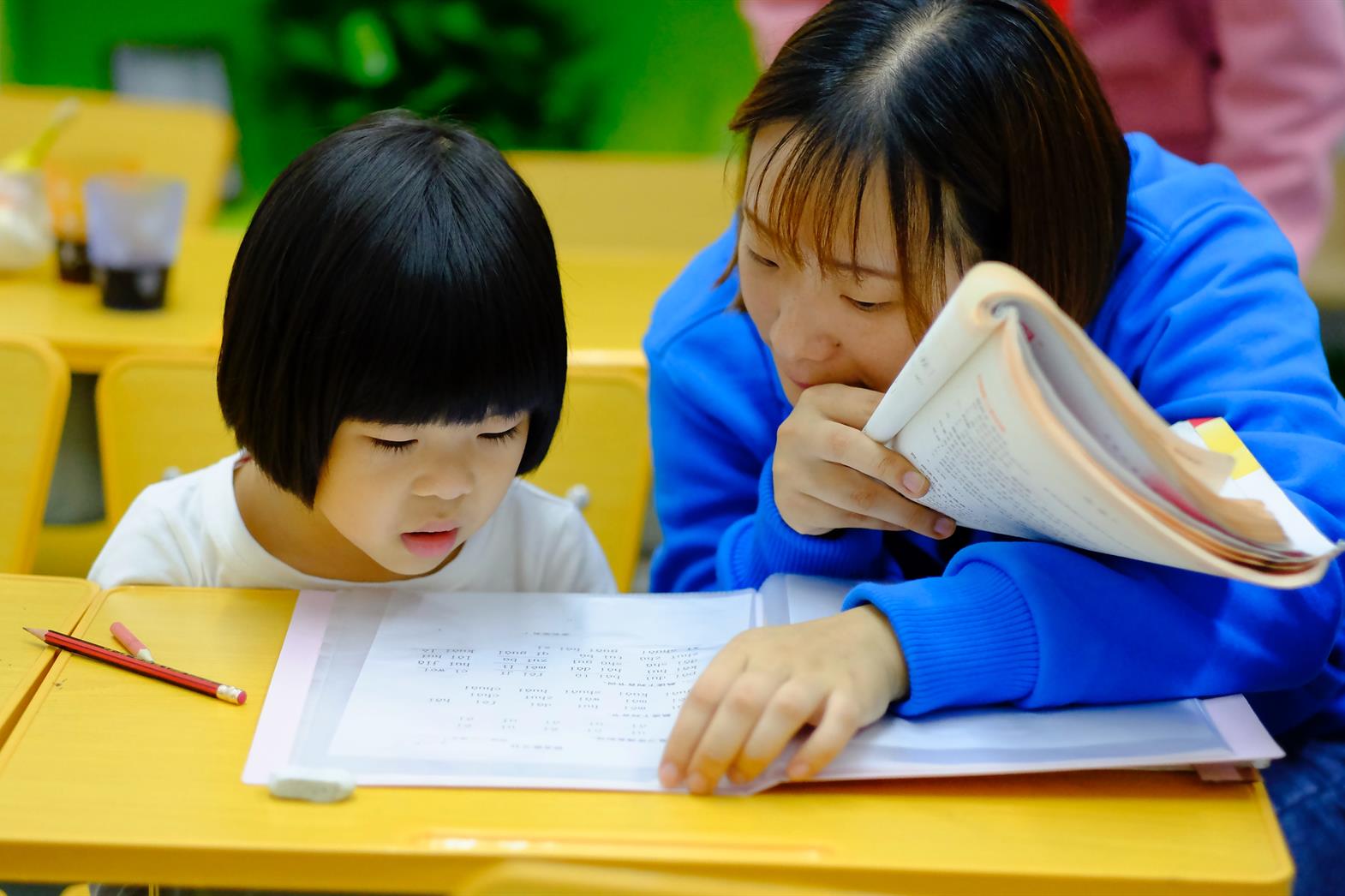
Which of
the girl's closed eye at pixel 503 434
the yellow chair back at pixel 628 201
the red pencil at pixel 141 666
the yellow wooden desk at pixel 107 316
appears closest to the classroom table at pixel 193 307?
the yellow wooden desk at pixel 107 316

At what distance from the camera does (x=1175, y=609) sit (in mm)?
850

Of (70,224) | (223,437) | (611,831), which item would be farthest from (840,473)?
(70,224)

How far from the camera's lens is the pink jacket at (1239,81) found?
1.79 metres

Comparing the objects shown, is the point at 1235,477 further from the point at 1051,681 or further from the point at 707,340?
the point at 707,340

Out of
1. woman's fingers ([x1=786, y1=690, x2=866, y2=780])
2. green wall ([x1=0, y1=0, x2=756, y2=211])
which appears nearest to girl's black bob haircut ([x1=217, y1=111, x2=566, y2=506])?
woman's fingers ([x1=786, y1=690, x2=866, y2=780])

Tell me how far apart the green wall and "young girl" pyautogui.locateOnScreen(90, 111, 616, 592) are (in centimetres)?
293

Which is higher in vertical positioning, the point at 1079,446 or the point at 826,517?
the point at 1079,446

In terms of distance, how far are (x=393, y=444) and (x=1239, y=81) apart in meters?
1.39

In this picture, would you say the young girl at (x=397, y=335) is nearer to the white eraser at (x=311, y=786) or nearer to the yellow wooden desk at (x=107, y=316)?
the white eraser at (x=311, y=786)

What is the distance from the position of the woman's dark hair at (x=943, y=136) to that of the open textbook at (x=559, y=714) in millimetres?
283

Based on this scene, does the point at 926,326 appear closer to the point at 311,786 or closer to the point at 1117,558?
the point at 1117,558

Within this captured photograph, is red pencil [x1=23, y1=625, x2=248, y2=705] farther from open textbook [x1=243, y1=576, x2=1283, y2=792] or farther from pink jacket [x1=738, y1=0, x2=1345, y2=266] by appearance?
pink jacket [x1=738, y1=0, x2=1345, y2=266]

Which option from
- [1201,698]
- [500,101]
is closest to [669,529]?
[1201,698]

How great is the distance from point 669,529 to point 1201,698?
0.56m
